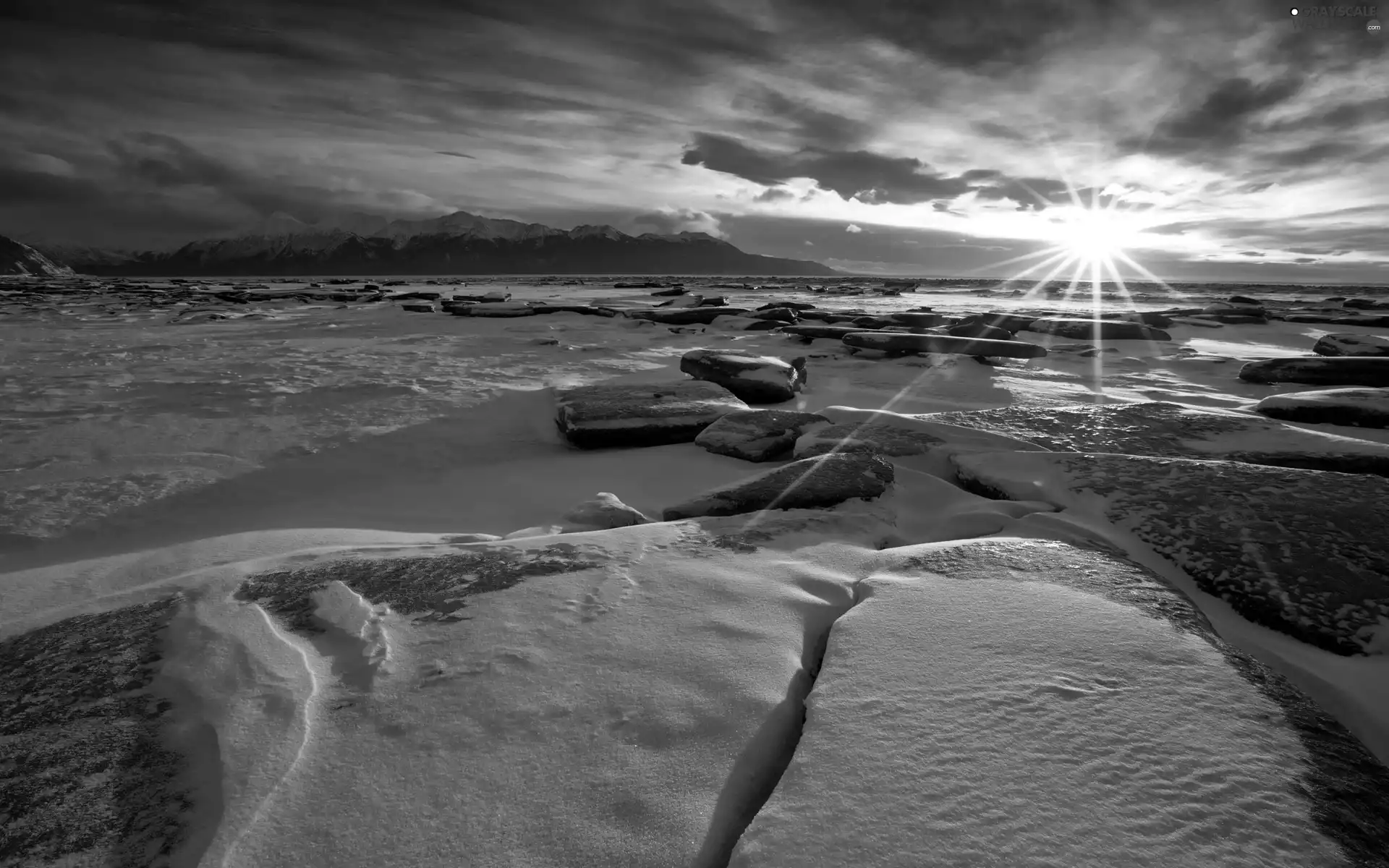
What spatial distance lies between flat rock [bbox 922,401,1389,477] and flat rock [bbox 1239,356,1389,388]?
3199 millimetres

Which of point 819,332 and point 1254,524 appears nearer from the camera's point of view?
point 1254,524

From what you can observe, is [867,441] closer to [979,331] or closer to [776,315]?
[979,331]

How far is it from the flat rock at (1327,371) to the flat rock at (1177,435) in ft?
10.5

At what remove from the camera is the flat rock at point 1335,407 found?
3453 mm

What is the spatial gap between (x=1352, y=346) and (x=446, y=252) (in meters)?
196

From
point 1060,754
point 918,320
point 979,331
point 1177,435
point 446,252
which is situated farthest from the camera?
point 446,252

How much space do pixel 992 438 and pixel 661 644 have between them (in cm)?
229

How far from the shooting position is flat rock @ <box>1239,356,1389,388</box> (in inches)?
207

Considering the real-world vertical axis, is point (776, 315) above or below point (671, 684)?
above

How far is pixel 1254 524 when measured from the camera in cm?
189

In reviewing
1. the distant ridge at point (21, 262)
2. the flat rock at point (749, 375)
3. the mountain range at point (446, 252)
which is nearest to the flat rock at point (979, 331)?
the flat rock at point (749, 375)

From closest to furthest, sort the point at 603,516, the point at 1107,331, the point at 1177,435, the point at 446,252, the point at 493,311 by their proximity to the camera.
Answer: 1. the point at 603,516
2. the point at 1177,435
3. the point at 1107,331
4. the point at 493,311
5. the point at 446,252

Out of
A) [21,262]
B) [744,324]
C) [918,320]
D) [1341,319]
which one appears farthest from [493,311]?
[21,262]

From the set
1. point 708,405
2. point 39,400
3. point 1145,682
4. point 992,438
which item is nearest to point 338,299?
point 39,400
